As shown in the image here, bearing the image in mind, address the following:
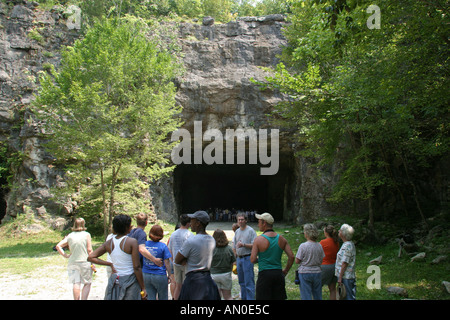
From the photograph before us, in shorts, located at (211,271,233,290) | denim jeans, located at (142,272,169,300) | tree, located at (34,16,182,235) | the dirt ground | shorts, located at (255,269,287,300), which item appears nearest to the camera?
shorts, located at (255,269,287,300)

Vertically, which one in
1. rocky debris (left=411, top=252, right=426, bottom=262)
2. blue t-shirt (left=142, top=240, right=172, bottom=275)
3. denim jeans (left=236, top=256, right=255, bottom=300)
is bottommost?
rocky debris (left=411, top=252, right=426, bottom=262)

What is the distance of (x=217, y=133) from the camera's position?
19.0 metres

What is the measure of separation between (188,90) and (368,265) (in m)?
13.7

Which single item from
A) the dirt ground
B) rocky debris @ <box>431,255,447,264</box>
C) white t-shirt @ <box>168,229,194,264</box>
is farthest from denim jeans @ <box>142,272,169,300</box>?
rocky debris @ <box>431,255,447,264</box>

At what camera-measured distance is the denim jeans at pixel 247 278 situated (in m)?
4.96

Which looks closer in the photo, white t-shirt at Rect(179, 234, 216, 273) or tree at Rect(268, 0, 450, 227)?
white t-shirt at Rect(179, 234, 216, 273)

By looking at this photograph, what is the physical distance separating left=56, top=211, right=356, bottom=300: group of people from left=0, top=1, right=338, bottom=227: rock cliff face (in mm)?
12490

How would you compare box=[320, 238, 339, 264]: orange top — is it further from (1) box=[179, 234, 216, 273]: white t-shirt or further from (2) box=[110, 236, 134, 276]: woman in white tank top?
(2) box=[110, 236, 134, 276]: woman in white tank top

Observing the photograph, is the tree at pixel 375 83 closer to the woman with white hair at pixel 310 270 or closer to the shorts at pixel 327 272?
the woman with white hair at pixel 310 270

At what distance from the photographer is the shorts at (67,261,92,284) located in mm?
5223

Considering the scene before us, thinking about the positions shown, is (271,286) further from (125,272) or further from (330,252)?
(125,272)

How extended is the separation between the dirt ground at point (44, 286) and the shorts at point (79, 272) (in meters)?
1.12
